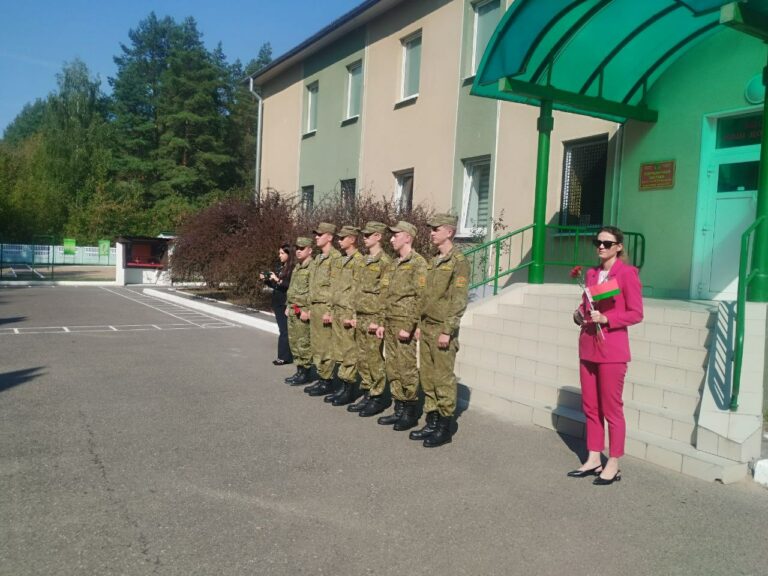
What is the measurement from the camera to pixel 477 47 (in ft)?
42.8

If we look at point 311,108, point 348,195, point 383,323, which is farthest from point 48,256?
point 383,323

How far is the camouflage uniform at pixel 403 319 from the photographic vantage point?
568cm

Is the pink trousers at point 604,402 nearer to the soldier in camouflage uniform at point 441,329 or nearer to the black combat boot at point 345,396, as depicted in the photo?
the soldier in camouflage uniform at point 441,329

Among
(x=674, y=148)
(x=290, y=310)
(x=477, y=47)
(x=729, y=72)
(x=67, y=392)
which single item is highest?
(x=477, y=47)

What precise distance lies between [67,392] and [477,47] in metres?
10.1

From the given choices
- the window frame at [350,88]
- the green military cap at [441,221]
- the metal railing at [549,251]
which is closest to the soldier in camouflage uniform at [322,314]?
the green military cap at [441,221]

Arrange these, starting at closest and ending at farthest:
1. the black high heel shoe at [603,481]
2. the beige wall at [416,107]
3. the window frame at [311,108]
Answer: the black high heel shoe at [603,481], the beige wall at [416,107], the window frame at [311,108]

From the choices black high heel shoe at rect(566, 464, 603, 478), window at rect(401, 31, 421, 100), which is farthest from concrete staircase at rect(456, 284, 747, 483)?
window at rect(401, 31, 421, 100)

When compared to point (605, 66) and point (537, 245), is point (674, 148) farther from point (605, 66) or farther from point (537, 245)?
point (537, 245)

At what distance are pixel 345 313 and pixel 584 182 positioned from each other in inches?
230

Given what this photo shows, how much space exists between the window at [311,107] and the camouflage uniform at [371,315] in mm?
14682

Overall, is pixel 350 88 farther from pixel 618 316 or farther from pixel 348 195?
pixel 618 316

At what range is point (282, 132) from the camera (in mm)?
21828

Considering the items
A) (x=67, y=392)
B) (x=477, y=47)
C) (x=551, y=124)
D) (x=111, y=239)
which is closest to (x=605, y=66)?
(x=551, y=124)
